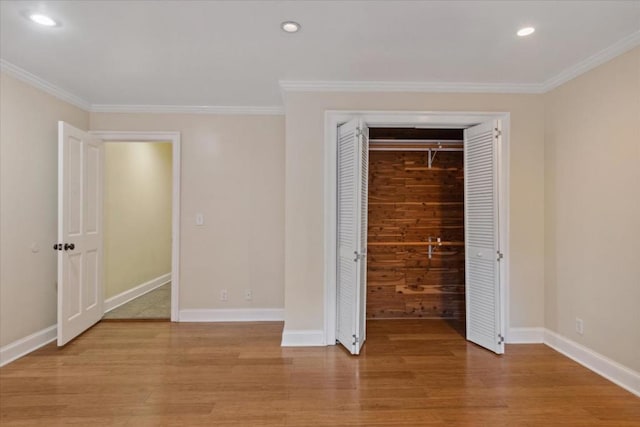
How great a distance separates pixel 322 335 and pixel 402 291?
140cm

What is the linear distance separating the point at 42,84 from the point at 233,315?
9.98 ft

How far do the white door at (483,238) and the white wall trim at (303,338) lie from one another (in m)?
1.48

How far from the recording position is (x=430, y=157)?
13.4 feet

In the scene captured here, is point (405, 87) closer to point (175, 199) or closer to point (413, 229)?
point (413, 229)

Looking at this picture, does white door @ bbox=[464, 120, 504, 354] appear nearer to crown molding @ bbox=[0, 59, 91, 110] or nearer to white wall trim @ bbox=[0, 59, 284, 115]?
white wall trim @ bbox=[0, 59, 284, 115]

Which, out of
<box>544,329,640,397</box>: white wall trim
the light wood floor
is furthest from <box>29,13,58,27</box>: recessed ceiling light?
<box>544,329,640,397</box>: white wall trim

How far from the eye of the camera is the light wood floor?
2.10 meters

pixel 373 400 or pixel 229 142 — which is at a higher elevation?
pixel 229 142

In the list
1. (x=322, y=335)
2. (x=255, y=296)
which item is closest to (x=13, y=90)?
(x=255, y=296)

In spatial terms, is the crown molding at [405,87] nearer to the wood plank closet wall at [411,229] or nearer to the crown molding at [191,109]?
the crown molding at [191,109]

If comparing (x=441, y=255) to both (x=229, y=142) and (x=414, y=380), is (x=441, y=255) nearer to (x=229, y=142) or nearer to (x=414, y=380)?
(x=414, y=380)

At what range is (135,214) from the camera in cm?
505

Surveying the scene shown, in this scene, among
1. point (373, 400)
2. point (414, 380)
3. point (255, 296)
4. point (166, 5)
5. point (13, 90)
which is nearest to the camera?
point (166, 5)

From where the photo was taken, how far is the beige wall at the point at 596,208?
244 cm
